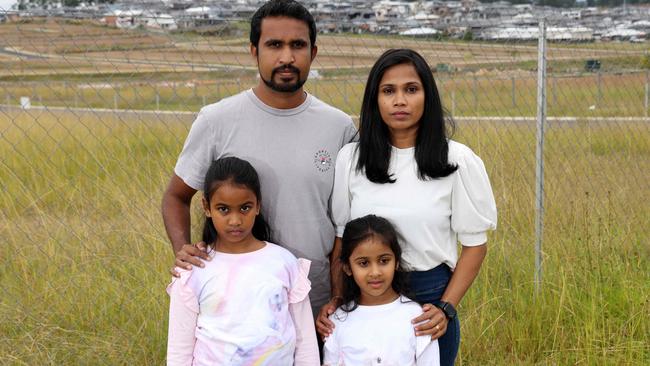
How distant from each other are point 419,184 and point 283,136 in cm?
48

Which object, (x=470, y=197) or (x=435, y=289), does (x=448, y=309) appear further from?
(x=470, y=197)

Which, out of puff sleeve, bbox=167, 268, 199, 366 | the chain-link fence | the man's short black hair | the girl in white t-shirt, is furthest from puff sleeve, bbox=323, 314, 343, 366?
the chain-link fence

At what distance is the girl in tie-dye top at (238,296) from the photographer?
240 cm

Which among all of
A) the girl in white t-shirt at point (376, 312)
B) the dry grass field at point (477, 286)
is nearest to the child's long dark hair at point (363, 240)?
the girl in white t-shirt at point (376, 312)

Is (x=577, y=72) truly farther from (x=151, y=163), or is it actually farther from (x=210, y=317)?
(x=210, y=317)

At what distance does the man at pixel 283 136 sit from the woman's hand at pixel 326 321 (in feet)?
0.59

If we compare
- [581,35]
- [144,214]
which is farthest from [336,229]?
[581,35]

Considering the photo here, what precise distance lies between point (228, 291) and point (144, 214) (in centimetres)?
297

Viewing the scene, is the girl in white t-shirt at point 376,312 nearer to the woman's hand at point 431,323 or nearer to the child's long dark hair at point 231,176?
the woman's hand at point 431,323

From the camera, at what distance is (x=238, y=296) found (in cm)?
241

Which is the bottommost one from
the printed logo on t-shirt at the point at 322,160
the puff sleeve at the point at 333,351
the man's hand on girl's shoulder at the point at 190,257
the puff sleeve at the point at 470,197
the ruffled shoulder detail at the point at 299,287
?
the puff sleeve at the point at 333,351

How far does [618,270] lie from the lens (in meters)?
4.50

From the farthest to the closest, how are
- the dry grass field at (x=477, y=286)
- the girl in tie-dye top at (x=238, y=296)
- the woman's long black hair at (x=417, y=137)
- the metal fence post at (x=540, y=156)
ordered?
the metal fence post at (x=540, y=156) < the dry grass field at (x=477, y=286) < the woman's long black hair at (x=417, y=137) < the girl in tie-dye top at (x=238, y=296)

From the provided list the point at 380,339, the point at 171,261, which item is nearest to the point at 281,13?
the point at 380,339
